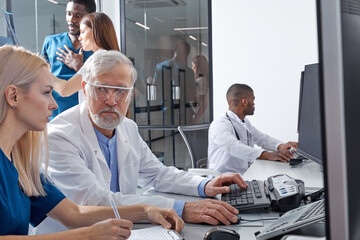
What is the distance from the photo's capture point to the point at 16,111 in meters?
1.23

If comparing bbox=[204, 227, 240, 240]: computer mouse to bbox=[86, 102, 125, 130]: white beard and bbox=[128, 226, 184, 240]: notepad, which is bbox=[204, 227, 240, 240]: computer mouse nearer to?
bbox=[128, 226, 184, 240]: notepad

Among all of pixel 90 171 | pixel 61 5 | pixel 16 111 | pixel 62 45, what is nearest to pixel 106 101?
pixel 90 171

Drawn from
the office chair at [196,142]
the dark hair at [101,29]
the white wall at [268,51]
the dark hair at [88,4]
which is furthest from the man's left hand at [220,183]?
the white wall at [268,51]

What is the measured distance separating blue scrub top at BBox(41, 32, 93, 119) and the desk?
1.20 meters

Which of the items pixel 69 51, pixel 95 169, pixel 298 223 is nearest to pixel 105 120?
pixel 95 169

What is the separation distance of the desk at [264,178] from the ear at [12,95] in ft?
1.76

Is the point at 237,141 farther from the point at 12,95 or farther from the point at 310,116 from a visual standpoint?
the point at 12,95

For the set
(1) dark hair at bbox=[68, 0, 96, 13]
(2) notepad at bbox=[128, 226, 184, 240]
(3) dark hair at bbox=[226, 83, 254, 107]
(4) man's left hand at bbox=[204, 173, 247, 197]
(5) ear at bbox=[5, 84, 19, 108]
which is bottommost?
(2) notepad at bbox=[128, 226, 184, 240]

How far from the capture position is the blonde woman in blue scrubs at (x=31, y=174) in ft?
3.82

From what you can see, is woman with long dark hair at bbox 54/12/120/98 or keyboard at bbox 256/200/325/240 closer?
keyboard at bbox 256/200/325/240

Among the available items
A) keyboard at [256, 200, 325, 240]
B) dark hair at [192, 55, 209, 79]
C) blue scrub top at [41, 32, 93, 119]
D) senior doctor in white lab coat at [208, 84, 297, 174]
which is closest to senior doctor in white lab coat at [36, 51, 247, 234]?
keyboard at [256, 200, 325, 240]

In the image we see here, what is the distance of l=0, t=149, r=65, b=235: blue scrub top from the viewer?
1176 mm

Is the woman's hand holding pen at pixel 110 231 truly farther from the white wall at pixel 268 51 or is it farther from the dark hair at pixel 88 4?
the white wall at pixel 268 51

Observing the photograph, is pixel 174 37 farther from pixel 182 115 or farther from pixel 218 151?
pixel 218 151
